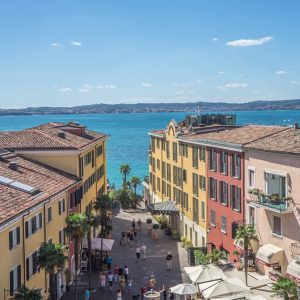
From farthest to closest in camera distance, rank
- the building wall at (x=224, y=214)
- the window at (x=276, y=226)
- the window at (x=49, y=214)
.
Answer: the building wall at (x=224, y=214), the window at (x=276, y=226), the window at (x=49, y=214)

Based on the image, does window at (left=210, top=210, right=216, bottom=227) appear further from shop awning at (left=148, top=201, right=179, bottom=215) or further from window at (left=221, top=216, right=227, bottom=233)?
shop awning at (left=148, top=201, right=179, bottom=215)

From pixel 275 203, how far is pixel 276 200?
0.82ft

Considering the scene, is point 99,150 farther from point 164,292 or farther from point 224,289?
point 224,289

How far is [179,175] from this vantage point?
212ft

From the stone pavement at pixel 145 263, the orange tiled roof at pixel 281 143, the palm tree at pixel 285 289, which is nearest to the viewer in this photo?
the palm tree at pixel 285 289

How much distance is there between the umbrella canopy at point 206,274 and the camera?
36531mm

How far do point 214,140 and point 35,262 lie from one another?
72.6 ft

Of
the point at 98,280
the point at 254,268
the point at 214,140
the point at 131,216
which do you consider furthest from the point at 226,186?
the point at 131,216

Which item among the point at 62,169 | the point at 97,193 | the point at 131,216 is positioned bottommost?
the point at 131,216

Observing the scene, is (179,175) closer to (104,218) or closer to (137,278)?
(104,218)

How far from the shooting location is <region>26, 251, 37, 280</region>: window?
3363 cm

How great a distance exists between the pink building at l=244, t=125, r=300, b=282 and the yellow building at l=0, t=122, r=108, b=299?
567 inches

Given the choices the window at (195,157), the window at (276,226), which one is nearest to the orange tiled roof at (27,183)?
the window at (195,157)

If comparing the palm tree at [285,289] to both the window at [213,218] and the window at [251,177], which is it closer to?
the window at [251,177]
